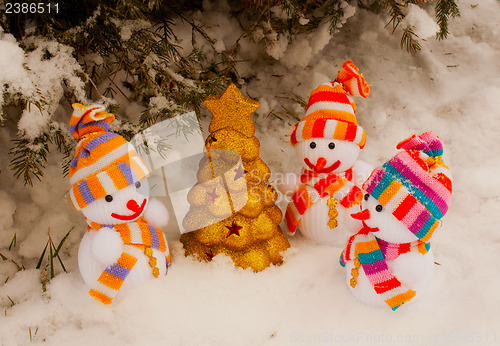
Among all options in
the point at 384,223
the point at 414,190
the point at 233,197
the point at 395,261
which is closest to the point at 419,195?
the point at 414,190

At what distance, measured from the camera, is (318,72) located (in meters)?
2.31

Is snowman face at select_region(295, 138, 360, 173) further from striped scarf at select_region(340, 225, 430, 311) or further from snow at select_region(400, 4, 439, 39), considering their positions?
snow at select_region(400, 4, 439, 39)

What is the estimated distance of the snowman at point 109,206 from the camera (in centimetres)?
Result: 141

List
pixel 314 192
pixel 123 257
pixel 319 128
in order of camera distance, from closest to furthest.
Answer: pixel 123 257 → pixel 319 128 → pixel 314 192

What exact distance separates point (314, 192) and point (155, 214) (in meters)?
0.63

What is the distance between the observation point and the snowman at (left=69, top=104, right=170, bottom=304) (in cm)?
141

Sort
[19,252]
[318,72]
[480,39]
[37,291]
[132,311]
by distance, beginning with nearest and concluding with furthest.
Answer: [132,311]
[37,291]
[19,252]
[318,72]
[480,39]

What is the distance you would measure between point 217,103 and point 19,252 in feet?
3.41

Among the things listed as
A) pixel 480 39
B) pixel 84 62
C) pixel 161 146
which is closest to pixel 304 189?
pixel 161 146

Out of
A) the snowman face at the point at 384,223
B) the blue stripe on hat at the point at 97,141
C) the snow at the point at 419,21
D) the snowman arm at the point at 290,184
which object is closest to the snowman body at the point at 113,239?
the blue stripe on hat at the point at 97,141

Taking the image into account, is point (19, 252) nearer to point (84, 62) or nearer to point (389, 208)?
point (84, 62)

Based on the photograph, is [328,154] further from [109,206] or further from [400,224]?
[109,206]

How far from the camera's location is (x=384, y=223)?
4.51ft

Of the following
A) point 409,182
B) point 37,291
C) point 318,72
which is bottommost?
point 37,291
